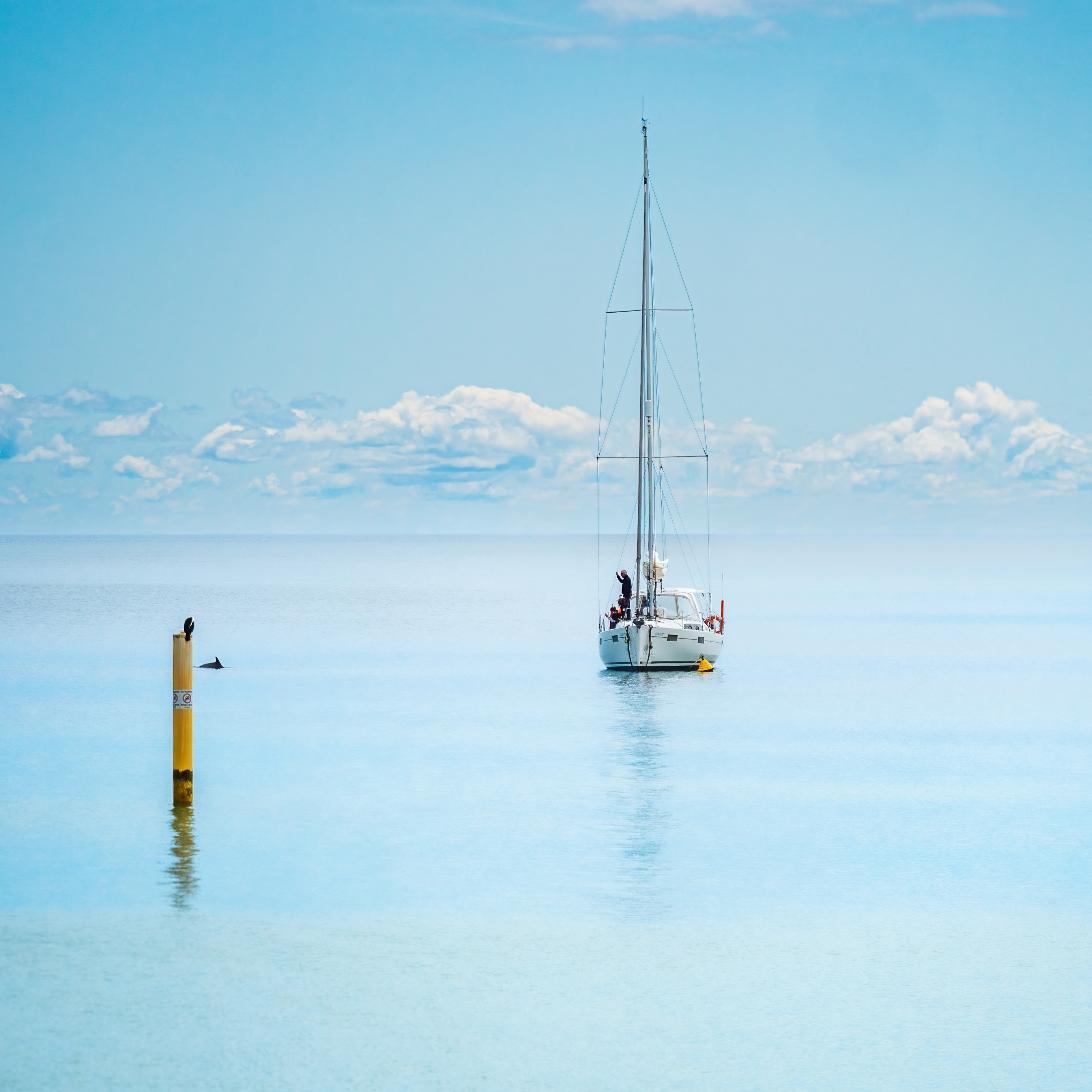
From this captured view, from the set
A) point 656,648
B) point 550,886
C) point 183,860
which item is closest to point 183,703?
point 183,860

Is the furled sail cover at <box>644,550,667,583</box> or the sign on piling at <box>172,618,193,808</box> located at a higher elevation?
the furled sail cover at <box>644,550,667,583</box>

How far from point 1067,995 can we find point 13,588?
10943 centimetres

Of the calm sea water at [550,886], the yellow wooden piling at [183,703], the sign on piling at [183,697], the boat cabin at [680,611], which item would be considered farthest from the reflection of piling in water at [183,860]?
the boat cabin at [680,611]

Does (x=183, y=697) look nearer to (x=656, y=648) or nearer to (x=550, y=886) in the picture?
(x=550, y=886)

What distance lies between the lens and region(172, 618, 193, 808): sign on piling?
1948cm

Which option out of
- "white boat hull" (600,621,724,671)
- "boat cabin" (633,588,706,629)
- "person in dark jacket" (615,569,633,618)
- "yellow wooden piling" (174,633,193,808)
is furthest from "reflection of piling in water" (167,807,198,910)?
"boat cabin" (633,588,706,629)

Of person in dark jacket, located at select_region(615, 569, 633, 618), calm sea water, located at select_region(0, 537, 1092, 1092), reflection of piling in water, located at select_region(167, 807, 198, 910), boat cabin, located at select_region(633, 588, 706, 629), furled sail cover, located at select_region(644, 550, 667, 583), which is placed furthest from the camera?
boat cabin, located at select_region(633, 588, 706, 629)

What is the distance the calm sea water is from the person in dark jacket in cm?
335

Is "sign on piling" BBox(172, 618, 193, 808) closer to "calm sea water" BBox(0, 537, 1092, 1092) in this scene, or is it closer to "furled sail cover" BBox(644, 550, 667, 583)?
"calm sea water" BBox(0, 537, 1092, 1092)

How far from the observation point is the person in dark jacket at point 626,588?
42750 mm

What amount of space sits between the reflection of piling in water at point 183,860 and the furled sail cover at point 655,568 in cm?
2276

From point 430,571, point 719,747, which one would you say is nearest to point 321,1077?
point 719,747

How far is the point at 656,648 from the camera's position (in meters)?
43.2

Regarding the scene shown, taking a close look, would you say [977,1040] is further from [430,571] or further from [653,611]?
[430,571]
